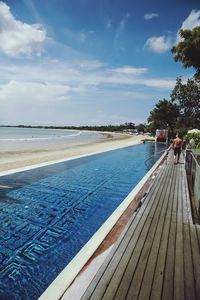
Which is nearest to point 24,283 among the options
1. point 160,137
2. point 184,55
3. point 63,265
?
point 63,265

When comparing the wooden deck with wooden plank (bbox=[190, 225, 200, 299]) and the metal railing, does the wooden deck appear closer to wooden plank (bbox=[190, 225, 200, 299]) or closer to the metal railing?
wooden plank (bbox=[190, 225, 200, 299])

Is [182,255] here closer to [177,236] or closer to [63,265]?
[177,236]

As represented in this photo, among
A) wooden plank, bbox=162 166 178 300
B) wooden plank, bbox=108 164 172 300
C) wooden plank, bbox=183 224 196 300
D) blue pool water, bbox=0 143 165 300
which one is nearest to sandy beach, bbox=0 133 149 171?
blue pool water, bbox=0 143 165 300

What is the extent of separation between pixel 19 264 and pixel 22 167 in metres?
9.26

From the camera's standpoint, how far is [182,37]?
2256 centimetres

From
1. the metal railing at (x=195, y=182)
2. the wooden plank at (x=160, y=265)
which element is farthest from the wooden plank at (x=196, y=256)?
the metal railing at (x=195, y=182)

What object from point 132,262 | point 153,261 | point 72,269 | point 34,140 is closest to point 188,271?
point 153,261

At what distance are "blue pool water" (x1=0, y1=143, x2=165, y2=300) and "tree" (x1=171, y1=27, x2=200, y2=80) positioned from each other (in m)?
15.5

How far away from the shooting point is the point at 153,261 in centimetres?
327

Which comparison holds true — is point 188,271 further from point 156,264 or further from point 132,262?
point 132,262

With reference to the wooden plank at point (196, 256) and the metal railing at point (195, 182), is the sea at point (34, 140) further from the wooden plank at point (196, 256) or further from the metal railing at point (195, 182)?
the wooden plank at point (196, 256)

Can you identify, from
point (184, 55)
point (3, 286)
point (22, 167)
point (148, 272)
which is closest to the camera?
point (148, 272)

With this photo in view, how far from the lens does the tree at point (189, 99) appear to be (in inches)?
1842

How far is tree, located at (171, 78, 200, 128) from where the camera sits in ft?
153
